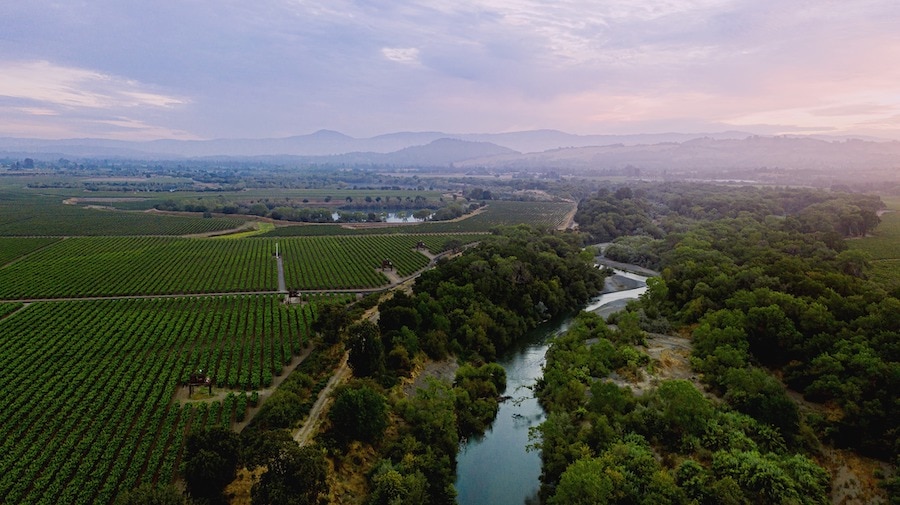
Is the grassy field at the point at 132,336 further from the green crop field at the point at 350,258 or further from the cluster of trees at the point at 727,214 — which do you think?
the cluster of trees at the point at 727,214

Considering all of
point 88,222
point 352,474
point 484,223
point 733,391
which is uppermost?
→ point 88,222

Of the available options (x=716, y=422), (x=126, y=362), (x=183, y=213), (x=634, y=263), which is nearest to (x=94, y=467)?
(x=126, y=362)

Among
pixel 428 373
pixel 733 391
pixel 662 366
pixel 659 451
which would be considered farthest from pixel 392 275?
pixel 733 391

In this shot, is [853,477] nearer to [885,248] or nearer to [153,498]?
[153,498]

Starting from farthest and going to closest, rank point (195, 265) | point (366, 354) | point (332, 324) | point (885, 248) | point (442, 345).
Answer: point (195, 265)
point (885, 248)
point (442, 345)
point (332, 324)
point (366, 354)

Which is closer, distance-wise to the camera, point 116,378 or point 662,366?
point 116,378

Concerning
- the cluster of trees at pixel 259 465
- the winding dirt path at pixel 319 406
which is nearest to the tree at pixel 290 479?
the cluster of trees at pixel 259 465
